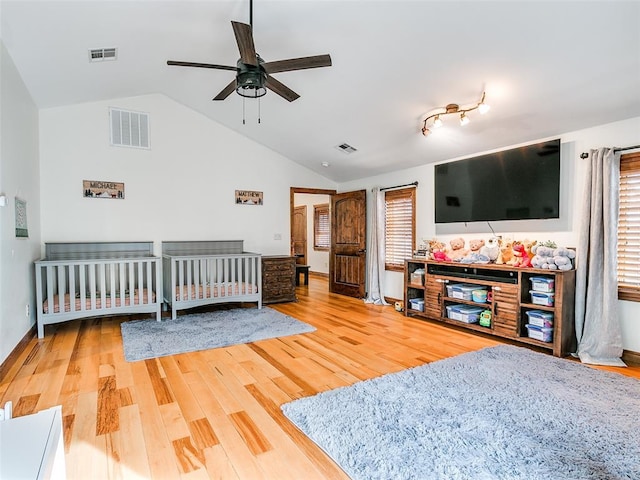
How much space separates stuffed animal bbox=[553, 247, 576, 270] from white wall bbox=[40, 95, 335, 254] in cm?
421

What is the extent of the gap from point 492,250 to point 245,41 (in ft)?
11.3

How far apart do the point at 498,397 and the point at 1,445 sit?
2683 millimetres

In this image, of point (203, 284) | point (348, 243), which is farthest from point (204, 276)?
point (348, 243)

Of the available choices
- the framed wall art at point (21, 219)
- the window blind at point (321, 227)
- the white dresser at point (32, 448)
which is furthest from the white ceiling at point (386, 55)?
the window blind at point (321, 227)

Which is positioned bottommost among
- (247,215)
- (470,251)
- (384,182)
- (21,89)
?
(470,251)

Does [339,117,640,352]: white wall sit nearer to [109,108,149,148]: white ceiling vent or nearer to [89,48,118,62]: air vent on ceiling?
[89,48,118,62]: air vent on ceiling

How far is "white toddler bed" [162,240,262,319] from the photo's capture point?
15.2ft

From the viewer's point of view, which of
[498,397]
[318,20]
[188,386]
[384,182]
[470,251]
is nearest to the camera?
[498,397]

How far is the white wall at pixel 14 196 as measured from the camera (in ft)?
9.60

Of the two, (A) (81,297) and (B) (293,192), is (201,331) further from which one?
(B) (293,192)

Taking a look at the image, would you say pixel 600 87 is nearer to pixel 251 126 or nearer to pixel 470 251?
pixel 470 251

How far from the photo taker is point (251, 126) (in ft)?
18.0

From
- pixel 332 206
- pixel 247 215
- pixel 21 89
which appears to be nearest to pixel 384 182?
pixel 332 206

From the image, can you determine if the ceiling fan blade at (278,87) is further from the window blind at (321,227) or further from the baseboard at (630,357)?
the window blind at (321,227)
